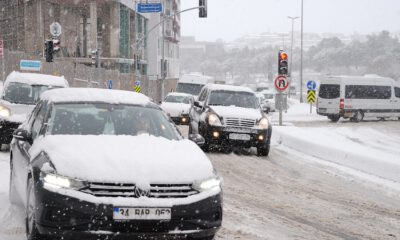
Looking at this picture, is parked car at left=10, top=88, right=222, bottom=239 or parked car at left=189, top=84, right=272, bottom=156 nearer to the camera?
parked car at left=10, top=88, right=222, bottom=239

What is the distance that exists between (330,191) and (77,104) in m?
5.06

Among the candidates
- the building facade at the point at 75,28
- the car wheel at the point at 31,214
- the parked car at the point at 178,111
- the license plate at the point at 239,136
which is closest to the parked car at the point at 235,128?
the license plate at the point at 239,136

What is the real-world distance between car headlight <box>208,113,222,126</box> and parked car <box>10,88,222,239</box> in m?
8.60

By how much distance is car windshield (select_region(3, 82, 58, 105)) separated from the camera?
46.3 feet

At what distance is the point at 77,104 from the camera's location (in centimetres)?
687

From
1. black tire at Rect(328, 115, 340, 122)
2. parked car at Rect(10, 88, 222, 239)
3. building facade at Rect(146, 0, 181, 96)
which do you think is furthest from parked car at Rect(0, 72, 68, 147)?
building facade at Rect(146, 0, 181, 96)

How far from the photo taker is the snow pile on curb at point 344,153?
12.8 metres

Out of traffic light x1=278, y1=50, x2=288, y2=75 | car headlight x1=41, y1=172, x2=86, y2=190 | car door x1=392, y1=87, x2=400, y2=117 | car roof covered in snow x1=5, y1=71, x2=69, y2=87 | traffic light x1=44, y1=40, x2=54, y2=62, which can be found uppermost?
traffic light x1=44, y1=40, x2=54, y2=62

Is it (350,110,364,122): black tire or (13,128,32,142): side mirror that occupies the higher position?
(13,128,32,142): side mirror

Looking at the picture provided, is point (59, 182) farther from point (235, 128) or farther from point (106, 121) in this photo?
point (235, 128)

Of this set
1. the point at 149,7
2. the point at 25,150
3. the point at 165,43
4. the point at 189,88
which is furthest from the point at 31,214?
the point at 165,43

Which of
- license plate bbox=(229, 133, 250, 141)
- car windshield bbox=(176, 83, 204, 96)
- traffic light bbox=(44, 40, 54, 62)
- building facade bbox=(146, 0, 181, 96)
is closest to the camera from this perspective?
license plate bbox=(229, 133, 250, 141)

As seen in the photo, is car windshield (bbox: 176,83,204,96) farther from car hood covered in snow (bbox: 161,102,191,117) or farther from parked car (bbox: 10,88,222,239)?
parked car (bbox: 10,88,222,239)

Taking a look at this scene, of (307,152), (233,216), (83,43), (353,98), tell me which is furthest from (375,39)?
(233,216)
